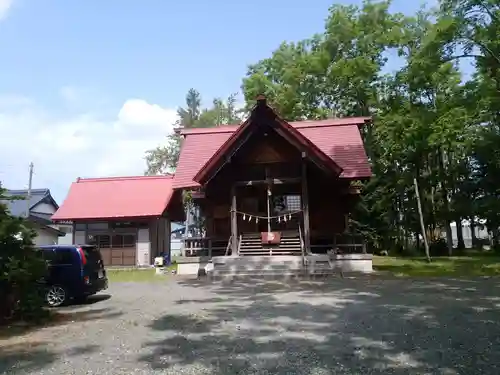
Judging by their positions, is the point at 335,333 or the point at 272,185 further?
the point at 272,185

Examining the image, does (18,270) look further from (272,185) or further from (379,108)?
(379,108)

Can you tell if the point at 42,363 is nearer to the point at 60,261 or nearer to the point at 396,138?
the point at 60,261

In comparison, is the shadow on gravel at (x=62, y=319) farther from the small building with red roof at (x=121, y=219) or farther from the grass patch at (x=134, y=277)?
the small building with red roof at (x=121, y=219)

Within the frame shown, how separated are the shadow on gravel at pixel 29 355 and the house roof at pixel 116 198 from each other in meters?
20.9

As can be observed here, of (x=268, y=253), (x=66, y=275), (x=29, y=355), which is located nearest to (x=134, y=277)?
(x=268, y=253)

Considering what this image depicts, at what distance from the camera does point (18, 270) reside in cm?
884

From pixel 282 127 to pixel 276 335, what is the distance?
11805 millimetres

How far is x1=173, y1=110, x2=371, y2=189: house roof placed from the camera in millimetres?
20516

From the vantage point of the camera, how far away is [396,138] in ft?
94.2

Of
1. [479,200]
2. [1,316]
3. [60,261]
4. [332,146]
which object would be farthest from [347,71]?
[1,316]

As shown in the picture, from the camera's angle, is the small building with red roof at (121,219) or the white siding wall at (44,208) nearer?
the small building with red roof at (121,219)

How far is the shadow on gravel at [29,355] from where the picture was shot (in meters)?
6.07

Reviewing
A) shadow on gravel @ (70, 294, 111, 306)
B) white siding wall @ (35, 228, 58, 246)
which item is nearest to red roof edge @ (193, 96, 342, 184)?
shadow on gravel @ (70, 294, 111, 306)

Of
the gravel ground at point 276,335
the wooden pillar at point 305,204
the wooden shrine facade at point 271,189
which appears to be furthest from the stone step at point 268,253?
the gravel ground at point 276,335
